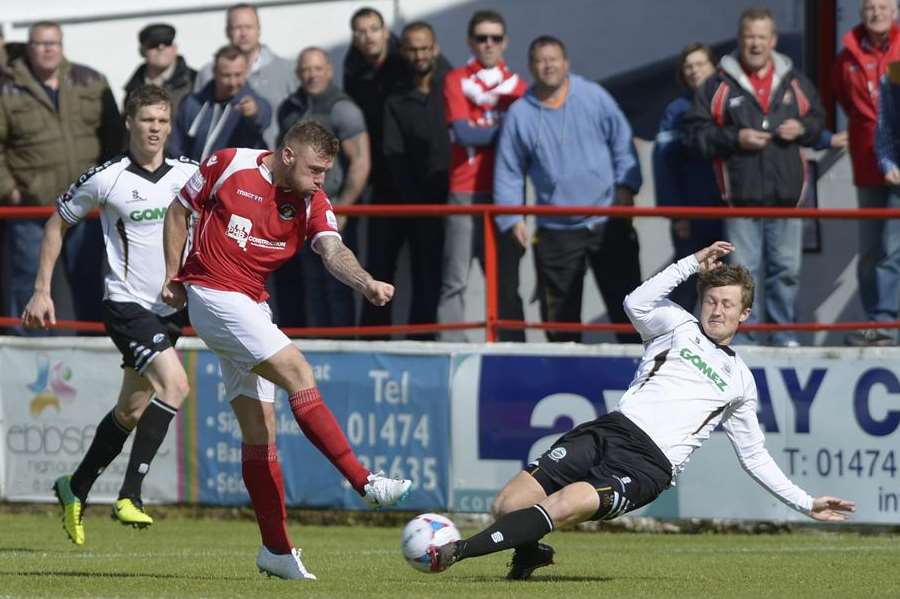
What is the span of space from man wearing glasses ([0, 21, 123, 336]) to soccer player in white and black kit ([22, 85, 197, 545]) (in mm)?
2791

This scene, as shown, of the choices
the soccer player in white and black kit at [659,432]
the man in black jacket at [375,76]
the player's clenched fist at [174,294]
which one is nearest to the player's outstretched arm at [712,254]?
the soccer player in white and black kit at [659,432]

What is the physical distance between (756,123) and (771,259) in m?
0.99

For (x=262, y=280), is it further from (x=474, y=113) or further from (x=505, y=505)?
(x=474, y=113)

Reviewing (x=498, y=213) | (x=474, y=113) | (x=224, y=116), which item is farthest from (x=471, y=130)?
(x=224, y=116)

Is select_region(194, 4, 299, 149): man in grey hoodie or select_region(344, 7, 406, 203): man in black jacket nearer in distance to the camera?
select_region(344, 7, 406, 203): man in black jacket

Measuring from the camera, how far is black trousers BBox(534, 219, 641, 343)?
12.4 m

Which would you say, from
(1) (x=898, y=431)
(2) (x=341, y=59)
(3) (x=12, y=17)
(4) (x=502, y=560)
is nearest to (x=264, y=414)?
(4) (x=502, y=560)

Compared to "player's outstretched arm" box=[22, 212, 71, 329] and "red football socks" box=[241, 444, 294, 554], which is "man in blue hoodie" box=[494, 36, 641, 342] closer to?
"player's outstretched arm" box=[22, 212, 71, 329]

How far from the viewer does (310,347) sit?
41.8 ft

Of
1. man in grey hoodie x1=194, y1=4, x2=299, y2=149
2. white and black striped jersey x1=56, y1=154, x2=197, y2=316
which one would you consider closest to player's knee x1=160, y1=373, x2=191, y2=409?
white and black striped jersey x1=56, y1=154, x2=197, y2=316

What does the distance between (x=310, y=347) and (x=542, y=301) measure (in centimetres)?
165

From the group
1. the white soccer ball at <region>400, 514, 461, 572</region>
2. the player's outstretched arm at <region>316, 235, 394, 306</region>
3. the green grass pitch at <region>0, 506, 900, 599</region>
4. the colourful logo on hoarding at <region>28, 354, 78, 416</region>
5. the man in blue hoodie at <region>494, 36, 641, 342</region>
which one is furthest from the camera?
the colourful logo on hoarding at <region>28, 354, 78, 416</region>

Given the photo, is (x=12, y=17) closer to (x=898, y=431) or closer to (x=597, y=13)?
(x=597, y=13)

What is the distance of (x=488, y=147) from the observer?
13.1m
